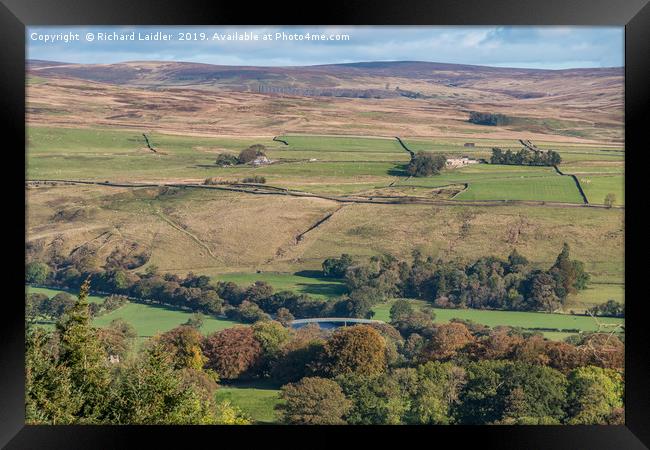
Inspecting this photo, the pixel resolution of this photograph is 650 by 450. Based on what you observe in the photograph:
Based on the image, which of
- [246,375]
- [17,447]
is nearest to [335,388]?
[246,375]

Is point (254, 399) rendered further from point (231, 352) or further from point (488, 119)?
point (488, 119)

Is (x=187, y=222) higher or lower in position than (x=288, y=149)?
lower

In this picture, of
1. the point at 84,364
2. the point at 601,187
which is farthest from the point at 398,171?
the point at 84,364

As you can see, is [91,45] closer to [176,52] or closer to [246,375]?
[176,52]

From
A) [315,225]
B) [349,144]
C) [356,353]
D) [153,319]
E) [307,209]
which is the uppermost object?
[349,144]

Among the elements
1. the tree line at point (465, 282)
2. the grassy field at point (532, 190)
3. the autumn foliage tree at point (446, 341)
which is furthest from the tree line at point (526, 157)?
the autumn foliage tree at point (446, 341)

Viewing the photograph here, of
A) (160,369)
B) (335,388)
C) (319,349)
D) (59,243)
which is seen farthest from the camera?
(59,243)

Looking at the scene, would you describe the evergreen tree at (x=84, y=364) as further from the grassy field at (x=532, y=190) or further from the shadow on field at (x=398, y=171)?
the shadow on field at (x=398, y=171)
